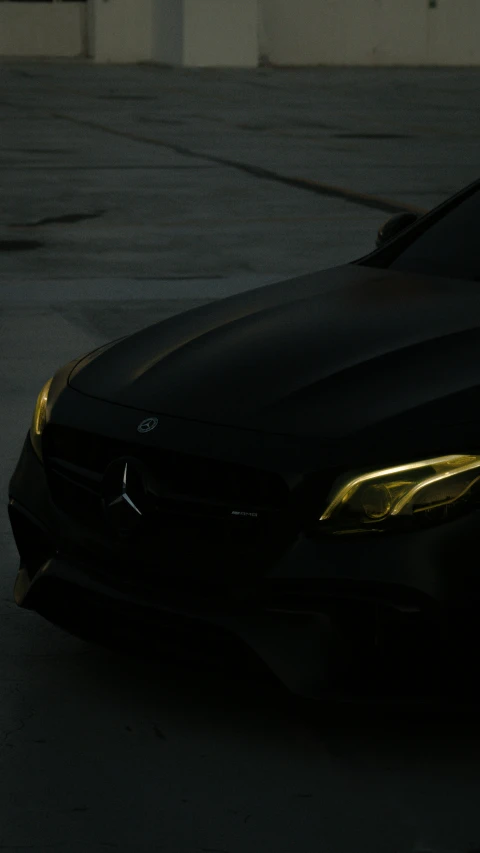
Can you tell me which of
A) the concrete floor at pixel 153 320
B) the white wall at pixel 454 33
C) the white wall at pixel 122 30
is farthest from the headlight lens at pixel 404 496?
the white wall at pixel 122 30

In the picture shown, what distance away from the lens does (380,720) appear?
4.30m

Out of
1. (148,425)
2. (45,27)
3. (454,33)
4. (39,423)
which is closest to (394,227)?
(39,423)

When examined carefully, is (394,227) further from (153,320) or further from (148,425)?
(153,320)

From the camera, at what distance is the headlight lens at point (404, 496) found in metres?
3.84

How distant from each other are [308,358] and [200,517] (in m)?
0.66

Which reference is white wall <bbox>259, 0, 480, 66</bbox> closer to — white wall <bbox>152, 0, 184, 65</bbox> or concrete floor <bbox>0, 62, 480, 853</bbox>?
white wall <bbox>152, 0, 184, 65</bbox>

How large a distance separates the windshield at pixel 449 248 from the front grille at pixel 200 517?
5.05 feet

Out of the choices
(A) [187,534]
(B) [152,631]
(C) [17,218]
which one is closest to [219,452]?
(A) [187,534]

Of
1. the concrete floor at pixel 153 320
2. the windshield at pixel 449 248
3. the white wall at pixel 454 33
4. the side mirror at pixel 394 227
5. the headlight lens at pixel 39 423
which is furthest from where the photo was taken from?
the white wall at pixel 454 33

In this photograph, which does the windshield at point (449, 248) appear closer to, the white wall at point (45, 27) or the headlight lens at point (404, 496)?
the headlight lens at point (404, 496)

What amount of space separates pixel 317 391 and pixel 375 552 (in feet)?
1.85

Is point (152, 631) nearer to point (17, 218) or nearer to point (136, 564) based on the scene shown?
point (136, 564)

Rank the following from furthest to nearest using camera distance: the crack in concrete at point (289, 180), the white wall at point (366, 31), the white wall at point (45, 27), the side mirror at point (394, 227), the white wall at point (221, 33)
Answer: the white wall at point (45, 27), the white wall at point (366, 31), the white wall at point (221, 33), the crack in concrete at point (289, 180), the side mirror at point (394, 227)

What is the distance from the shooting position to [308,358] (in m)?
4.44
